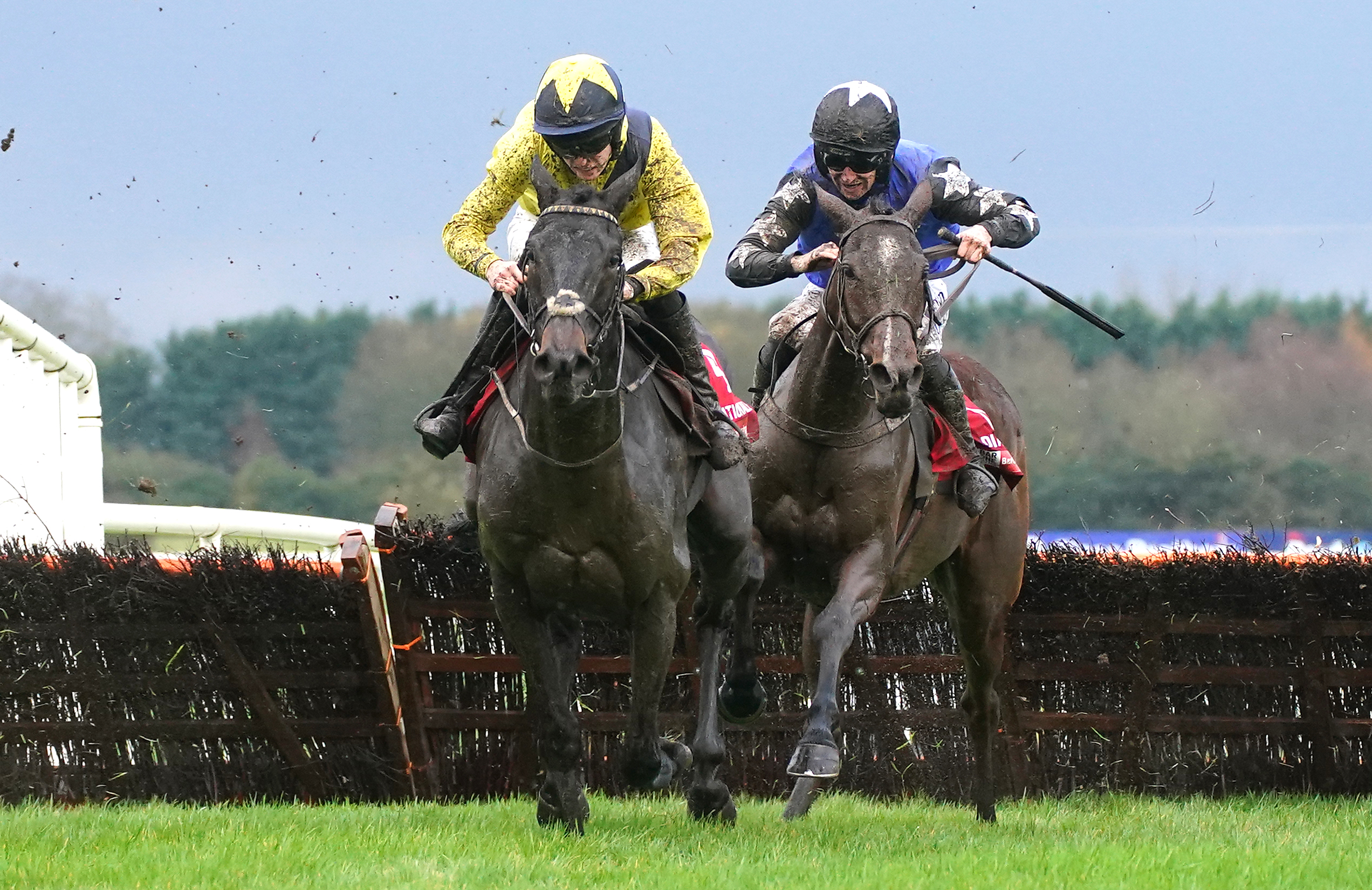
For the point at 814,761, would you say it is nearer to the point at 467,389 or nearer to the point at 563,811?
the point at 563,811

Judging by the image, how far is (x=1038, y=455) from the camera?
21.9 metres

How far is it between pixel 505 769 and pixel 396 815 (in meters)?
1.48

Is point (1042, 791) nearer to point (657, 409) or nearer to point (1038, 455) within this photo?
point (657, 409)

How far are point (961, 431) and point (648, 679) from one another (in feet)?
6.23

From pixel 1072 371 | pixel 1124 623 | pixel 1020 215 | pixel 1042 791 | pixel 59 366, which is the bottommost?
pixel 1042 791

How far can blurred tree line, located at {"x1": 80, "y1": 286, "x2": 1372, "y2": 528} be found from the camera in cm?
2023

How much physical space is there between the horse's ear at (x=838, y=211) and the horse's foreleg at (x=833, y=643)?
1.27 m

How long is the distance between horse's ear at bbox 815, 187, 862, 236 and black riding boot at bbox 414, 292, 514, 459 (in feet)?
4.33

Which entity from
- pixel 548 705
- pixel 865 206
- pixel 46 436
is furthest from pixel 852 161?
pixel 46 436

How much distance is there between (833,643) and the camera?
6.24 meters

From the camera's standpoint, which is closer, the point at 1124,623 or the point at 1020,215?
the point at 1020,215

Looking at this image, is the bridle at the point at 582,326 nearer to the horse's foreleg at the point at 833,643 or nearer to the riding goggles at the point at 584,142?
the riding goggles at the point at 584,142

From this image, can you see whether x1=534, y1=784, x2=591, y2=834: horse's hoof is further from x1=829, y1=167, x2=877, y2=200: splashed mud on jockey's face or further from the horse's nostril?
x1=829, y1=167, x2=877, y2=200: splashed mud on jockey's face

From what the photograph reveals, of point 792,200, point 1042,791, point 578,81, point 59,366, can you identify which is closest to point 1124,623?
point 1042,791
